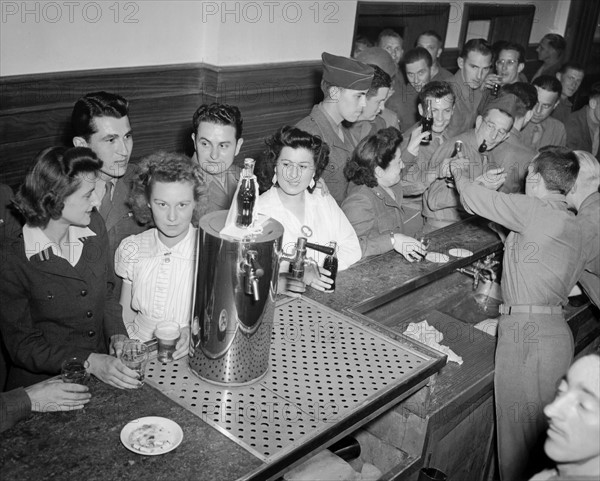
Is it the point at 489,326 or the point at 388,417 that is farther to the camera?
the point at 489,326

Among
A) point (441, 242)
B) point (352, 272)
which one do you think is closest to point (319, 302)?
point (352, 272)

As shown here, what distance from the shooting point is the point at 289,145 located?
2.98m

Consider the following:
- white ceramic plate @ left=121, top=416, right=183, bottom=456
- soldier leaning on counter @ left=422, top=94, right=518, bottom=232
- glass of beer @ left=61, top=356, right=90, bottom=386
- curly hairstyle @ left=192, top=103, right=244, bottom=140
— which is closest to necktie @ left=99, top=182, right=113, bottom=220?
curly hairstyle @ left=192, top=103, right=244, bottom=140

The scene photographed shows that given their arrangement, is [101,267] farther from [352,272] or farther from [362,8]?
[362,8]

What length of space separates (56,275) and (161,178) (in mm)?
539

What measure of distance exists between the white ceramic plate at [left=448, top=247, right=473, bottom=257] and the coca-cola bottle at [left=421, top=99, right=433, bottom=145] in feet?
4.01

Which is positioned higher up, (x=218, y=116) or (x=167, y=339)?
(x=218, y=116)

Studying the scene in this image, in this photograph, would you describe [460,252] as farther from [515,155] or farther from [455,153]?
[515,155]

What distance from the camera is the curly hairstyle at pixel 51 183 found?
234 cm

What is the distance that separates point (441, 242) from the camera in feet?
11.1

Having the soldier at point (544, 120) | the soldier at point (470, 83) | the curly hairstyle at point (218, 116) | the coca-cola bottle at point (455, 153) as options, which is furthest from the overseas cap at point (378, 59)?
the curly hairstyle at point (218, 116)

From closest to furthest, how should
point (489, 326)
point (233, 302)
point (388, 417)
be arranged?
point (233, 302) → point (388, 417) → point (489, 326)

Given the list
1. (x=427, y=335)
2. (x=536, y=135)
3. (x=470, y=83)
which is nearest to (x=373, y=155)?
(x=427, y=335)

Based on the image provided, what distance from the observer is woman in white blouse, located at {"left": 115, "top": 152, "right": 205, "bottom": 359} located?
102 inches
